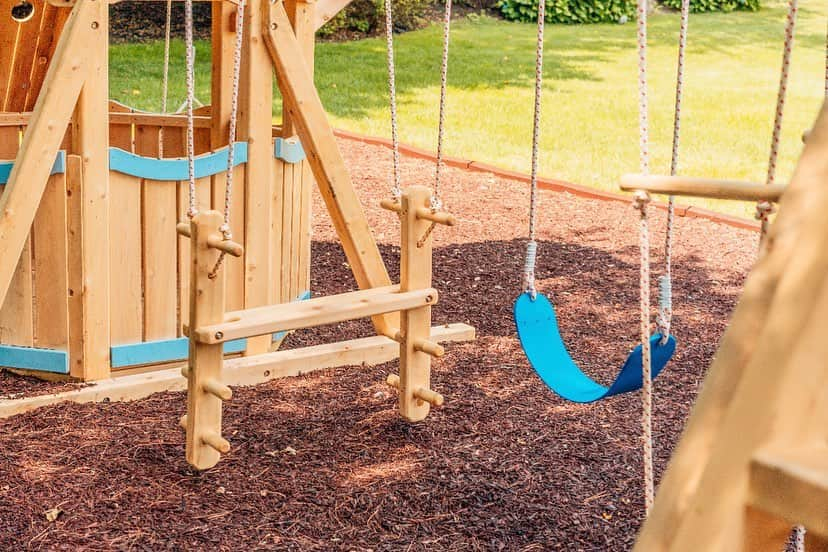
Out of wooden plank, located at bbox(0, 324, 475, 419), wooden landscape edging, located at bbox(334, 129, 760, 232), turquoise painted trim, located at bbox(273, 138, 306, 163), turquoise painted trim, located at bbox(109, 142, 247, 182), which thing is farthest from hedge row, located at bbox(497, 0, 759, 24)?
turquoise painted trim, located at bbox(109, 142, 247, 182)

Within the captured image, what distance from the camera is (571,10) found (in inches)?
655

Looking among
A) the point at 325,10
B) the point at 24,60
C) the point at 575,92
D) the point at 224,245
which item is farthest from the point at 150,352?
the point at 575,92

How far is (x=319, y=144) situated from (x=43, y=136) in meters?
1.02

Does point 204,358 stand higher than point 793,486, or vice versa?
point 793,486

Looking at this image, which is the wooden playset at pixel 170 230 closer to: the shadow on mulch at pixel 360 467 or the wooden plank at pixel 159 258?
the wooden plank at pixel 159 258

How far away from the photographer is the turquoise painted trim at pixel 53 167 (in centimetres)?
395

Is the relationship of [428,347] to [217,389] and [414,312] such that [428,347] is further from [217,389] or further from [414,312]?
[217,389]

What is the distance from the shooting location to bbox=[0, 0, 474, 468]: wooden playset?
12.6ft

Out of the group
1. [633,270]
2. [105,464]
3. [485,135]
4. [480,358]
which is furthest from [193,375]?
[485,135]

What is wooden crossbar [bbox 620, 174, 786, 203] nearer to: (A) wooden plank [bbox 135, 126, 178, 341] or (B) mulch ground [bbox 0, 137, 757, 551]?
(B) mulch ground [bbox 0, 137, 757, 551]

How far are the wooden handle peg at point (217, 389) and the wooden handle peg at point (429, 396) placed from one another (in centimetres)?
80

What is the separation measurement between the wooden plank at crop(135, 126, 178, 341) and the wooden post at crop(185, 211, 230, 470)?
995 millimetres

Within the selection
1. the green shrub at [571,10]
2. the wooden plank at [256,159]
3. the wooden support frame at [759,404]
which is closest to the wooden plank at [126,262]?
the wooden plank at [256,159]

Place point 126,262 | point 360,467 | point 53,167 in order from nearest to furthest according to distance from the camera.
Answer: point 360,467 → point 53,167 → point 126,262
